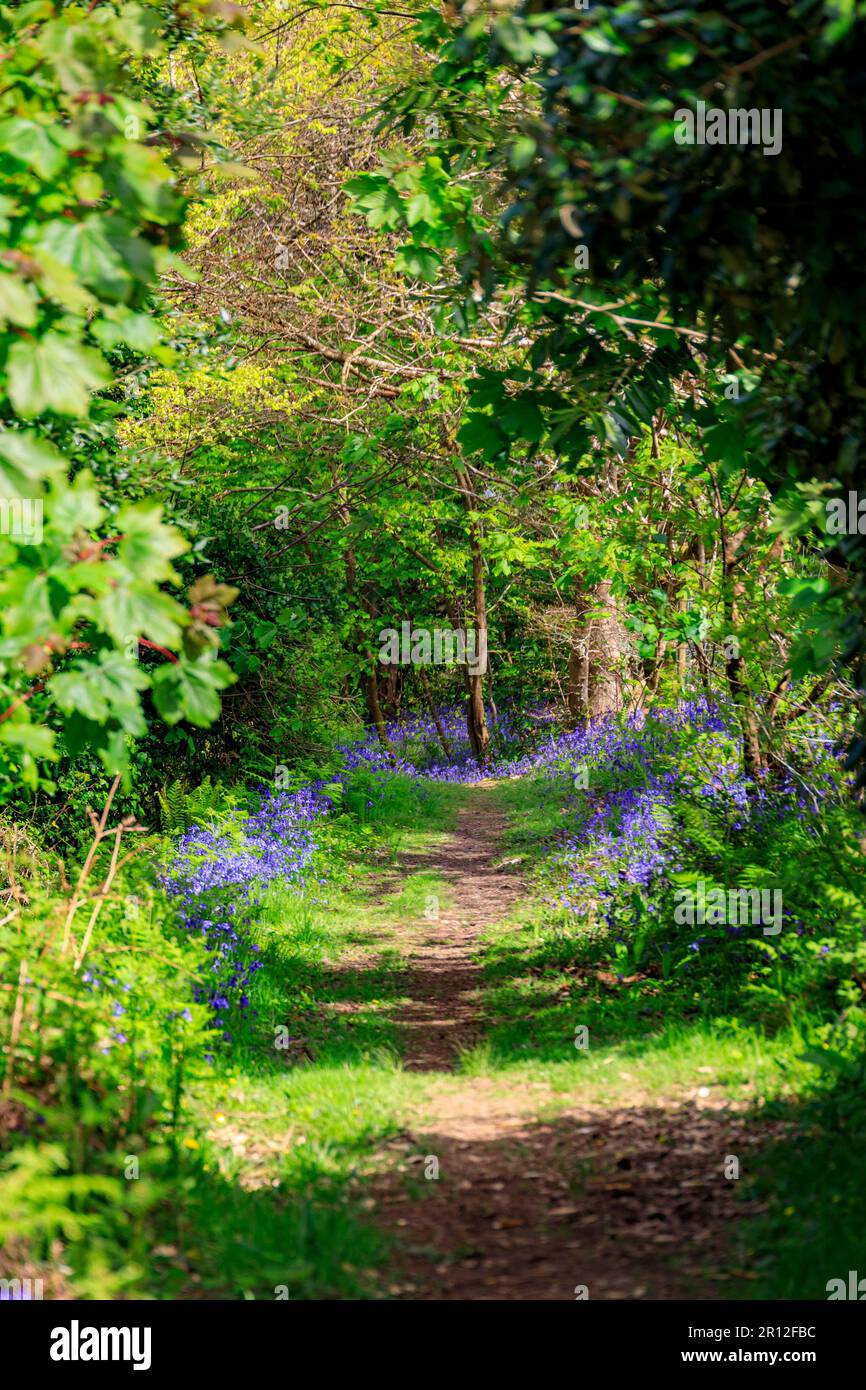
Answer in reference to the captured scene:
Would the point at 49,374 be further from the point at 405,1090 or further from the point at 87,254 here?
the point at 405,1090

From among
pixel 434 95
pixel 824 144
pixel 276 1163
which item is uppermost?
pixel 434 95

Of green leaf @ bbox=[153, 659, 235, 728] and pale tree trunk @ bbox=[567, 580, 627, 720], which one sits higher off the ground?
pale tree trunk @ bbox=[567, 580, 627, 720]

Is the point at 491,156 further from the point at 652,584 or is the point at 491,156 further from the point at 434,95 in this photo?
the point at 652,584

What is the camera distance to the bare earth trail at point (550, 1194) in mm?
3844

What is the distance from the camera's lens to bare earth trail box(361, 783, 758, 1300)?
384 centimetres

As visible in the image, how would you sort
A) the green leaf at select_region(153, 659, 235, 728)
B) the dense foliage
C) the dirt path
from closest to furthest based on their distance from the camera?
the dense foliage, the green leaf at select_region(153, 659, 235, 728), the dirt path

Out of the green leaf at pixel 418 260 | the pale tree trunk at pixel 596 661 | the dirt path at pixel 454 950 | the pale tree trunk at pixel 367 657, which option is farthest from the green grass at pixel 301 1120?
the pale tree trunk at pixel 367 657

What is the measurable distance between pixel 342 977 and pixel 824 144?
6.17 meters

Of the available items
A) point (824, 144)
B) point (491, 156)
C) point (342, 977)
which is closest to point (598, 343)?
point (491, 156)

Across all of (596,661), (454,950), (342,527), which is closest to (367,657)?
(596,661)

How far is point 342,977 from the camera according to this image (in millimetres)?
8266

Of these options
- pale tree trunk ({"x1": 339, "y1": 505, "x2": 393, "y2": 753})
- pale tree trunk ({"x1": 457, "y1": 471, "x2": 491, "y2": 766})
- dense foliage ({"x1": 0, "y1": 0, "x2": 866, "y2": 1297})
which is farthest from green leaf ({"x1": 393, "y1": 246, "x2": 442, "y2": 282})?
pale tree trunk ({"x1": 457, "y1": 471, "x2": 491, "y2": 766})

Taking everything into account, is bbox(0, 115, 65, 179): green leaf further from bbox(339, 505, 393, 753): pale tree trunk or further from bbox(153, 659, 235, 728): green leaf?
bbox(339, 505, 393, 753): pale tree trunk

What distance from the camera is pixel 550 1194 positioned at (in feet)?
14.8
